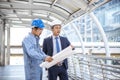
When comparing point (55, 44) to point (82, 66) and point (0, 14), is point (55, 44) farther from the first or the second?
point (0, 14)

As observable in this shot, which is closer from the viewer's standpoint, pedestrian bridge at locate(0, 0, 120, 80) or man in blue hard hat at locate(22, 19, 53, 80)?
man in blue hard hat at locate(22, 19, 53, 80)

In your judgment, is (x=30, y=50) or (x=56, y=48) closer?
(x=30, y=50)

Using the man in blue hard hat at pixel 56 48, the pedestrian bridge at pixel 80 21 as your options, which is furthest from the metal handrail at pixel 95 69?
the man in blue hard hat at pixel 56 48

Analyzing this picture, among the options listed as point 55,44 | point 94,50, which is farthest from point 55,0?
A: point 94,50

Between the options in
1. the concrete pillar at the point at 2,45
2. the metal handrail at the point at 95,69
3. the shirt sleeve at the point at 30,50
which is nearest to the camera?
the shirt sleeve at the point at 30,50

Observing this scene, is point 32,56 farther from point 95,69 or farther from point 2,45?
point 2,45

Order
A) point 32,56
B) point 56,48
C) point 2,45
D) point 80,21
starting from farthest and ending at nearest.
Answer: point 2,45, point 80,21, point 56,48, point 32,56

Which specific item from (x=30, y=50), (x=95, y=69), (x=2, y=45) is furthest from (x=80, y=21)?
(x=30, y=50)

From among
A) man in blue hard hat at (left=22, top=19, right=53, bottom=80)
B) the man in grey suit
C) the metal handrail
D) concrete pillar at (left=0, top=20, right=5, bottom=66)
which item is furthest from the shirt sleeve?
concrete pillar at (left=0, top=20, right=5, bottom=66)

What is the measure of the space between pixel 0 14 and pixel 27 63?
45.8ft

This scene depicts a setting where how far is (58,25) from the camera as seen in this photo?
5.27 meters

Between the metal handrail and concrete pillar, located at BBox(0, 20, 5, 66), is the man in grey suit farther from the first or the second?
concrete pillar, located at BBox(0, 20, 5, 66)

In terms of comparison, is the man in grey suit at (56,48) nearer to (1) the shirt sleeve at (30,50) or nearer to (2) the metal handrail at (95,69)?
(2) the metal handrail at (95,69)

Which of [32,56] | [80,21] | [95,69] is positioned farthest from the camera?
[80,21]
